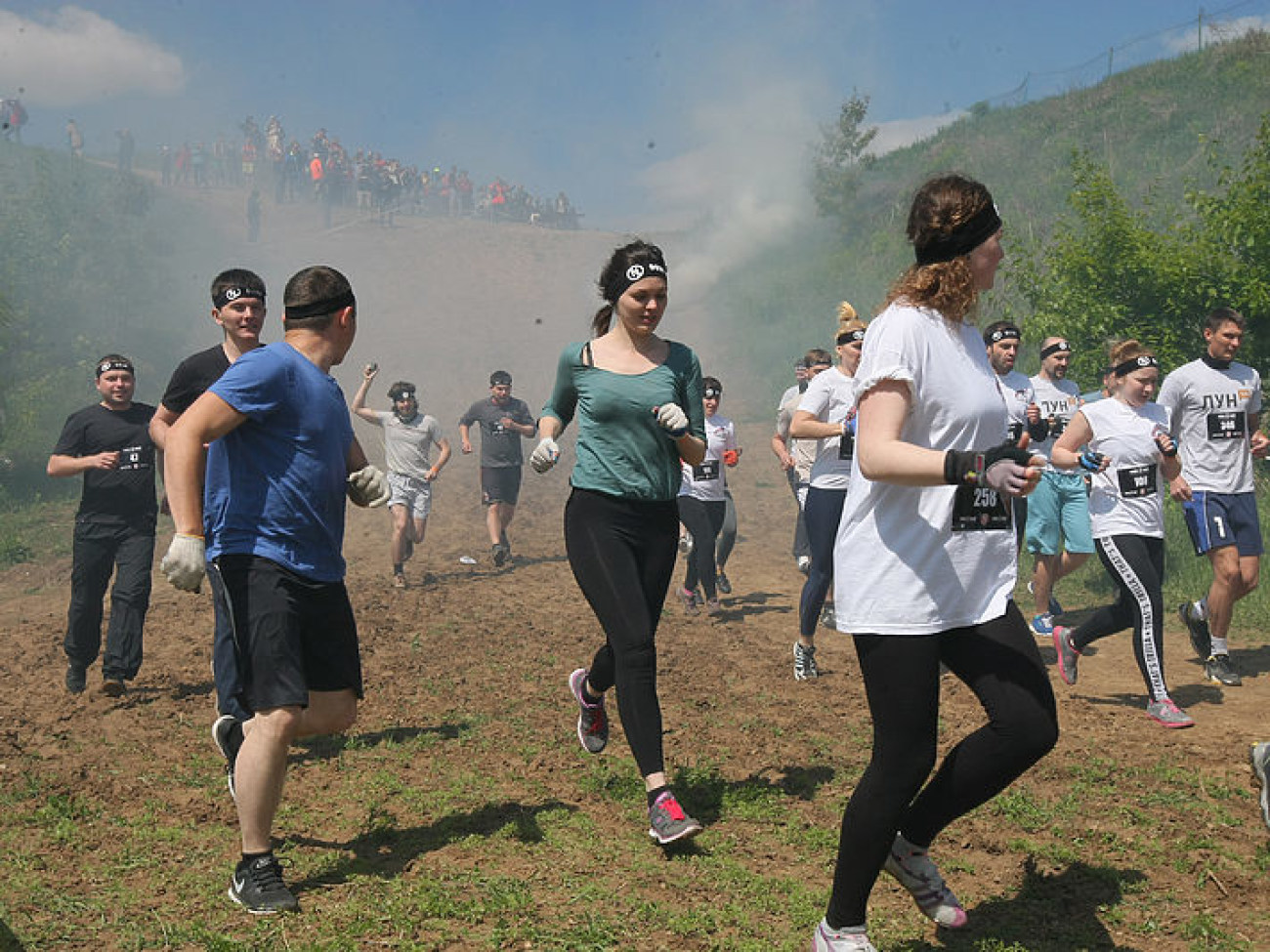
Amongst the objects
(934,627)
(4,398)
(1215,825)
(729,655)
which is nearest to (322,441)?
(934,627)

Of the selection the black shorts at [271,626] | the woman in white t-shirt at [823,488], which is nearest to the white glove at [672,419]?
the black shorts at [271,626]

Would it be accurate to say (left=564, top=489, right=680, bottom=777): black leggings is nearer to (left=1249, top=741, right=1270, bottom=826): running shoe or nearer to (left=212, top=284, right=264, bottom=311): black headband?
(left=212, top=284, right=264, bottom=311): black headband

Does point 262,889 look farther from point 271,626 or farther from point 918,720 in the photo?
point 918,720

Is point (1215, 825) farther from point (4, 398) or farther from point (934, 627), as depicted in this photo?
point (4, 398)

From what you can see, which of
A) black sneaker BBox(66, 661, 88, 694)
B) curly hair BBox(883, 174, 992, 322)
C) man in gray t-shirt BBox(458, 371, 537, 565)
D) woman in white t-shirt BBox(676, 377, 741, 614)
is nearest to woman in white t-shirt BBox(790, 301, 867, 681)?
woman in white t-shirt BBox(676, 377, 741, 614)

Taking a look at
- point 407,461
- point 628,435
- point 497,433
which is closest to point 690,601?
point 407,461

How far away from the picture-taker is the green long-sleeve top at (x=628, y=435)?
468 centimetres

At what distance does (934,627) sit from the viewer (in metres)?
3.03

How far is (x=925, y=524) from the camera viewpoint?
3.05 m

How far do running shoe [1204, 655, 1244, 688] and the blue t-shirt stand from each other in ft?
21.4

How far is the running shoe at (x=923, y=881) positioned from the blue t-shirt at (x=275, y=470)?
217 cm

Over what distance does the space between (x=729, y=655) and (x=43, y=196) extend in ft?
93.5

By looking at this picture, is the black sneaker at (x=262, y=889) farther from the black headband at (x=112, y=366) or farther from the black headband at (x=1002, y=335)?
the black headband at (x=1002, y=335)

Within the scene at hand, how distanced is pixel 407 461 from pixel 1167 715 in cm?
859
